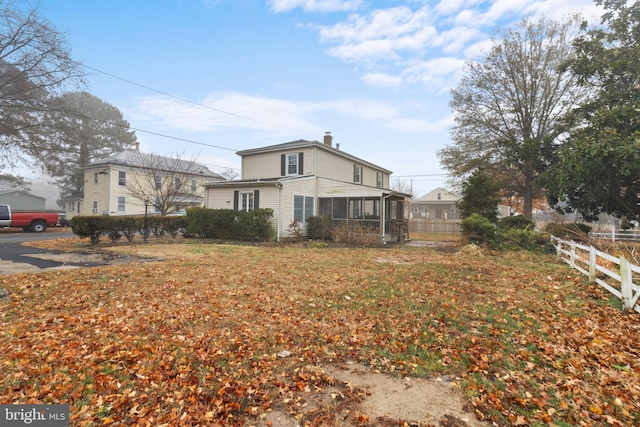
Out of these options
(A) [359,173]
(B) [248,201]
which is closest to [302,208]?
(B) [248,201]

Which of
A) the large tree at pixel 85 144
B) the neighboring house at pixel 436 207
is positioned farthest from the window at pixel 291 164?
the neighboring house at pixel 436 207

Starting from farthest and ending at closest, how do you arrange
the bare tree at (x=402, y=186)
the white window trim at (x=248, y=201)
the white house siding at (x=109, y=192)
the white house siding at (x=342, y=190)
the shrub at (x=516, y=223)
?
1. the bare tree at (x=402, y=186)
2. the white house siding at (x=109, y=192)
3. the white window trim at (x=248, y=201)
4. the white house siding at (x=342, y=190)
5. the shrub at (x=516, y=223)

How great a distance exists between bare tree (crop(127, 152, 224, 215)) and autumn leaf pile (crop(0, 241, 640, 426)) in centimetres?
1480

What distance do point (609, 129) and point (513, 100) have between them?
11.9 m

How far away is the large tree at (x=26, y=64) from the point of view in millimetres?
17406

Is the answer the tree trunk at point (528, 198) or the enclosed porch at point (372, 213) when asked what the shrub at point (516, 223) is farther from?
the tree trunk at point (528, 198)

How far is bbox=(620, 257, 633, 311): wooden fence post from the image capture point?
17.2 feet

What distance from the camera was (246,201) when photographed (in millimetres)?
18062

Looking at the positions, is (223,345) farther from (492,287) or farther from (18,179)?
(18,179)

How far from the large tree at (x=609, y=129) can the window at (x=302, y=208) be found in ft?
38.9

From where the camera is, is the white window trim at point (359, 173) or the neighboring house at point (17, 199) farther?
the neighboring house at point (17, 199)

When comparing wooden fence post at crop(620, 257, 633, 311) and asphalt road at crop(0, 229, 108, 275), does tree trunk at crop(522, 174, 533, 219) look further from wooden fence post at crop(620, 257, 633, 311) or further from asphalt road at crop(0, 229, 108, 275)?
asphalt road at crop(0, 229, 108, 275)

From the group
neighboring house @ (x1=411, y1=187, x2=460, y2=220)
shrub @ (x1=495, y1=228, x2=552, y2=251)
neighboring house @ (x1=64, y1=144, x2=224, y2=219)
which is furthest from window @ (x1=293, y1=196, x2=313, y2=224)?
neighboring house @ (x1=411, y1=187, x2=460, y2=220)

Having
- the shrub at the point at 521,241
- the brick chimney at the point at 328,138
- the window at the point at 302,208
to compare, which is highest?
the brick chimney at the point at 328,138
